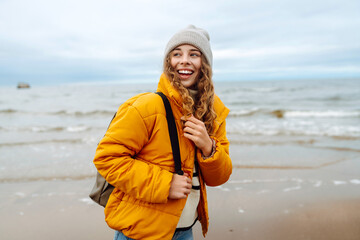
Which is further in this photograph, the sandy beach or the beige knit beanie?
the sandy beach

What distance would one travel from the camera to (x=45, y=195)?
5031mm

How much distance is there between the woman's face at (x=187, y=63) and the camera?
186 cm

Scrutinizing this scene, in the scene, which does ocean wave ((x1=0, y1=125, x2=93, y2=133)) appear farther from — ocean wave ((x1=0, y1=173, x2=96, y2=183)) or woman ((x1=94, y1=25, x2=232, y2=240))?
woman ((x1=94, y1=25, x2=232, y2=240))

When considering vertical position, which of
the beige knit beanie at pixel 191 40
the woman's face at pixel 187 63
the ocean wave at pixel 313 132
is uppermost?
the beige knit beanie at pixel 191 40

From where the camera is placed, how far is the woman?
5.13 ft

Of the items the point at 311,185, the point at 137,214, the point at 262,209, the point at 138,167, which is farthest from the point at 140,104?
the point at 311,185

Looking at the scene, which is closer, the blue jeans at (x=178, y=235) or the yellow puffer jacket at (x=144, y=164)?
the yellow puffer jacket at (x=144, y=164)

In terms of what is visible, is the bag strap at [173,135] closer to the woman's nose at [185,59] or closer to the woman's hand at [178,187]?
the woman's hand at [178,187]

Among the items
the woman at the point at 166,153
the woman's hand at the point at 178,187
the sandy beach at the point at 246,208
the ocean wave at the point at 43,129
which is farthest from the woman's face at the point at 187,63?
the ocean wave at the point at 43,129

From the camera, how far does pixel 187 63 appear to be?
1.86 meters

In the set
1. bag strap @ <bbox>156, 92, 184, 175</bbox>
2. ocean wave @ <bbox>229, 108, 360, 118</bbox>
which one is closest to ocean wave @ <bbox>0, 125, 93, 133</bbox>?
ocean wave @ <bbox>229, 108, 360, 118</bbox>

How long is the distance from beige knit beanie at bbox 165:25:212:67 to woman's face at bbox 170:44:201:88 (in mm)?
36

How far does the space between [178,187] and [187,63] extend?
0.85 m

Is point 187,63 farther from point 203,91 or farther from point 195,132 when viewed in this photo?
point 195,132
